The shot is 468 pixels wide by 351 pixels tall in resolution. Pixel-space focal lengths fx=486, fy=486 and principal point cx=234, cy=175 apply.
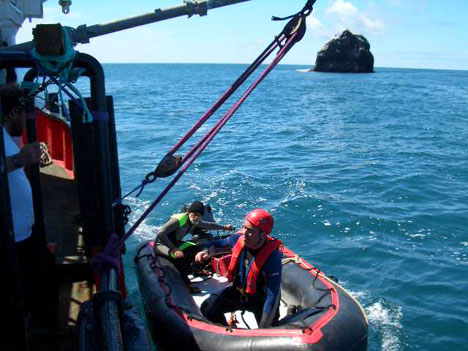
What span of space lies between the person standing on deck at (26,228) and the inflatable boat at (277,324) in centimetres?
203

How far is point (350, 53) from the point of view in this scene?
9938 centimetres

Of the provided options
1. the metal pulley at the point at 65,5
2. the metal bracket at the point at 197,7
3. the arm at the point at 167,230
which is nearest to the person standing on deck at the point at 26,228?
the arm at the point at 167,230

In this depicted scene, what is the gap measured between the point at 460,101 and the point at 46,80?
147 feet

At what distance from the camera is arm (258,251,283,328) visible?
5117mm

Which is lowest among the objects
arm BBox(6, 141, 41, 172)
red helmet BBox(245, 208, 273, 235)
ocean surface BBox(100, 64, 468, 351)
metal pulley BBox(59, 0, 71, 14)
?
ocean surface BBox(100, 64, 468, 351)

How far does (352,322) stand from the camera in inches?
206

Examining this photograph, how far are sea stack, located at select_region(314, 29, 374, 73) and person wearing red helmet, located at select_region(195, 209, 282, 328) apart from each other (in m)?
99.1

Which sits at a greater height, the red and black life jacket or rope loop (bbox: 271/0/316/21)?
rope loop (bbox: 271/0/316/21)

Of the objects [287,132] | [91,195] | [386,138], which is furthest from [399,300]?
[287,132]

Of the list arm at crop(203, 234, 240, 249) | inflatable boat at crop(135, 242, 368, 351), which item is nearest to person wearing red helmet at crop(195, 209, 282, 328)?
inflatable boat at crop(135, 242, 368, 351)

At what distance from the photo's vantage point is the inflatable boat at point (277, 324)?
489 centimetres

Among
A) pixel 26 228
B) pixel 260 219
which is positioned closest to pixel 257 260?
pixel 260 219

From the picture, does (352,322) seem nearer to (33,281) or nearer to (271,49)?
(271,49)

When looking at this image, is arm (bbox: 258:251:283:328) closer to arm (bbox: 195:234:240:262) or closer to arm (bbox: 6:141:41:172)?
arm (bbox: 195:234:240:262)
